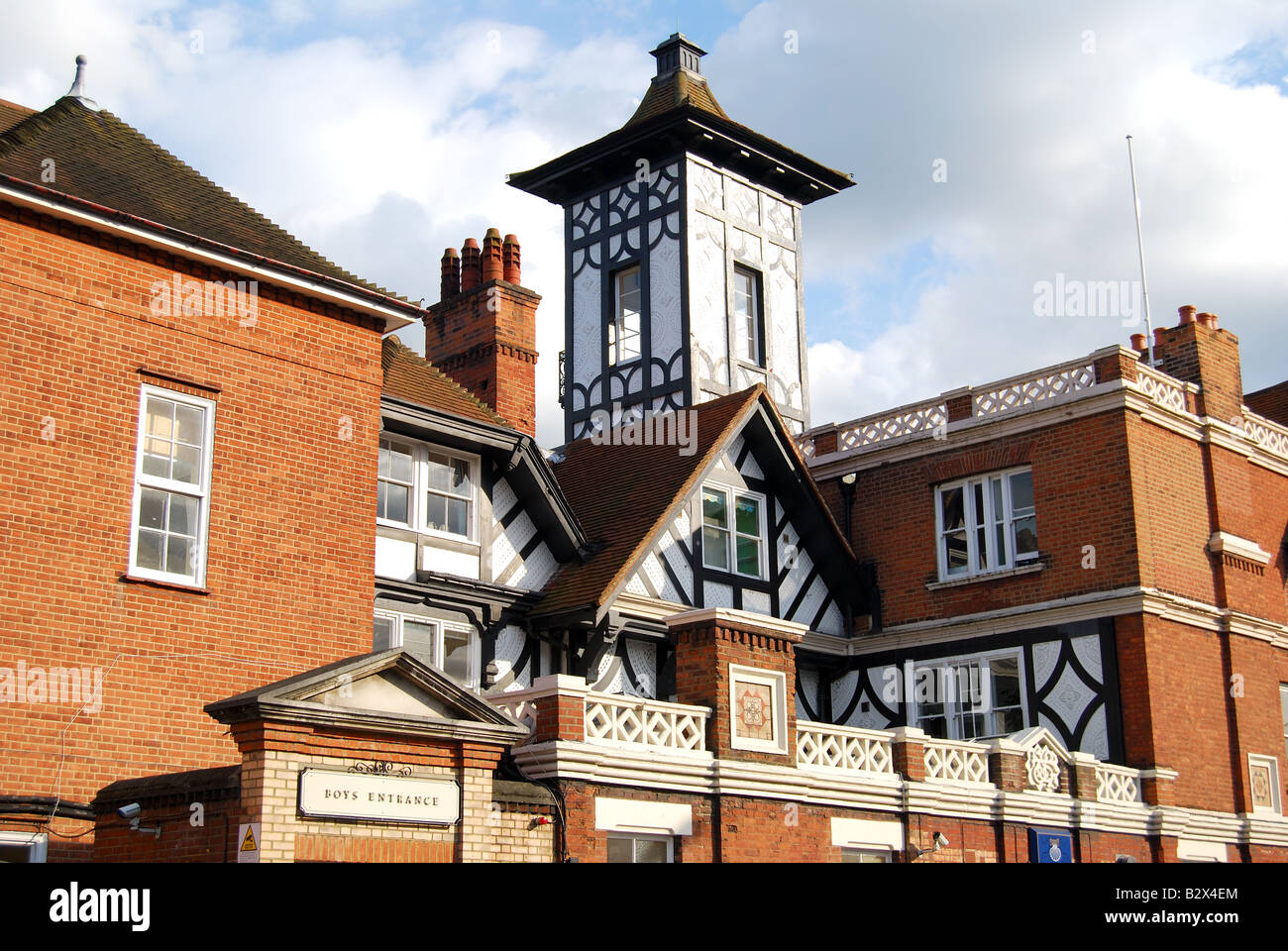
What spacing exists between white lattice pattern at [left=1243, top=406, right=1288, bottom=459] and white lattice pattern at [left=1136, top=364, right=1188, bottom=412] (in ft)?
6.68

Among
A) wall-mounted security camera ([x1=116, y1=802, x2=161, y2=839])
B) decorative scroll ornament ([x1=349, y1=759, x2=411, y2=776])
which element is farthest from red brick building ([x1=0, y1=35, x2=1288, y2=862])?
wall-mounted security camera ([x1=116, y1=802, x2=161, y2=839])

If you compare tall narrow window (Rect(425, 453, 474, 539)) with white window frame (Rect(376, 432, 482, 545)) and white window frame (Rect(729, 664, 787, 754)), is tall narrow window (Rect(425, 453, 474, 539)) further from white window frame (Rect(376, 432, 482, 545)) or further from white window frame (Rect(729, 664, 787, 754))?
white window frame (Rect(729, 664, 787, 754))

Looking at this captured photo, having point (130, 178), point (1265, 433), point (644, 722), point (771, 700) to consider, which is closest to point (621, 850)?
point (644, 722)

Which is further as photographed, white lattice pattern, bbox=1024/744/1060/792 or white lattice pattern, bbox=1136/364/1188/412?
white lattice pattern, bbox=1136/364/1188/412

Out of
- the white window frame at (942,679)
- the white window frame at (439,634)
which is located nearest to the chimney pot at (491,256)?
the white window frame at (439,634)

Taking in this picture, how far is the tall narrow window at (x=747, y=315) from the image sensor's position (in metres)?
29.8

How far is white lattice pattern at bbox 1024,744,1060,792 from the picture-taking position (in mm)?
20000

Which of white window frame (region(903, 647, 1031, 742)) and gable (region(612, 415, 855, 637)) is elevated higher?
gable (region(612, 415, 855, 637))

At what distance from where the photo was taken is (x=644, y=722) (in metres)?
15.7

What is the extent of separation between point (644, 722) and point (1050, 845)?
7.34 metres

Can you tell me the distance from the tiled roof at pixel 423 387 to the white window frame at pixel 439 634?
9.05 ft

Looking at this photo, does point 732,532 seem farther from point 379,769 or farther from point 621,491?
point 379,769

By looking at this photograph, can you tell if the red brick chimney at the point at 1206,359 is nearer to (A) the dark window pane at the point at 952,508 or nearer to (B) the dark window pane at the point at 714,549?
(A) the dark window pane at the point at 952,508
